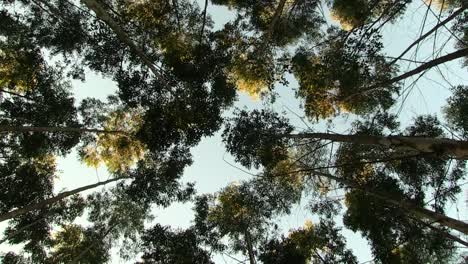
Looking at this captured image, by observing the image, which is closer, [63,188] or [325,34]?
[63,188]

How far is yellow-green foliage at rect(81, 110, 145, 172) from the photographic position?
1517 centimetres

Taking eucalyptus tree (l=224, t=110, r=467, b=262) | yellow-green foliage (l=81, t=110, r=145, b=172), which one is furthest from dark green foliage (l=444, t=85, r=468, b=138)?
yellow-green foliage (l=81, t=110, r=145, b=172)

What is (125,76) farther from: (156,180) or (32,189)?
(32,189)

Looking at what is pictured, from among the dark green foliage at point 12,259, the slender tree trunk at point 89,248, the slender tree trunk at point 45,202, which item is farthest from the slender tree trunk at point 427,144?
the dark green foliage at point 12,259

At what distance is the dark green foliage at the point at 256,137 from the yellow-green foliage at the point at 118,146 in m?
3.97

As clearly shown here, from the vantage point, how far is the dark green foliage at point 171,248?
11.4m

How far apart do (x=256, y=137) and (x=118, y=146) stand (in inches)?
231

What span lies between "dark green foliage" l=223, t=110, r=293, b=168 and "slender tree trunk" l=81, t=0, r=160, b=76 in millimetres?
2891

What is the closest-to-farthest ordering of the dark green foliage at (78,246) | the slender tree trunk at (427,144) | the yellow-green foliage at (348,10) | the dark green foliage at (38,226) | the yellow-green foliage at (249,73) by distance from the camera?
the slender tree trunk at (427,144) → the dark green foliage at (38,226) → the dark green foliage at (78,246) → the yellow-green foliage at (249,73) → the yellow-green foliage at (348,10)

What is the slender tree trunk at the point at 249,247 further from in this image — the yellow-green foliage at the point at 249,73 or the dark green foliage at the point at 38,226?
the dark green foliage at the point at 38,226

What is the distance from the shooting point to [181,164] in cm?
1326

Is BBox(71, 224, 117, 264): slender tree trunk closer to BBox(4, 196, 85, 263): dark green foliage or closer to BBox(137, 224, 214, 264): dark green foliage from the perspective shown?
BBox(4, 196, 85, 263): dark green foliage

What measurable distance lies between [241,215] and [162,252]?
9.65 feet

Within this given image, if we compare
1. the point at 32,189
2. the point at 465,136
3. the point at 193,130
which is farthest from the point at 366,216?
the point at 32,189
